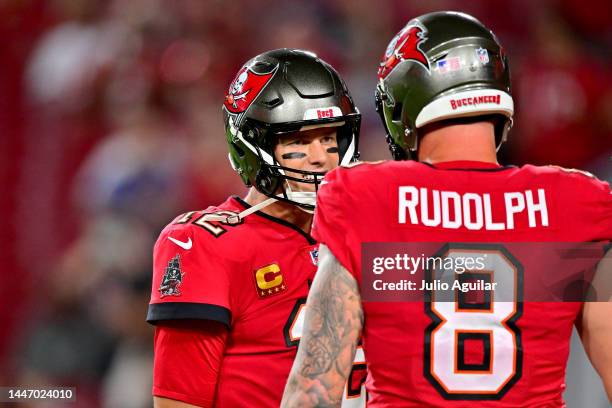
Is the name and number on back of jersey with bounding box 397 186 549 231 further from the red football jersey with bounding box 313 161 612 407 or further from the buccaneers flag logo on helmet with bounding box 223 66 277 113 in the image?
the buccaneers flag logo on helmet with bounding box 223 66 277 113

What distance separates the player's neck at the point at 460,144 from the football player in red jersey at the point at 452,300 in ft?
0.13

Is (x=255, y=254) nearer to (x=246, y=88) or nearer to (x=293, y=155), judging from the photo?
(x=293, y=155)

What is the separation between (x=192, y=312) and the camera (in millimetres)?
2689

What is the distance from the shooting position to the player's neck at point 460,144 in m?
2.24

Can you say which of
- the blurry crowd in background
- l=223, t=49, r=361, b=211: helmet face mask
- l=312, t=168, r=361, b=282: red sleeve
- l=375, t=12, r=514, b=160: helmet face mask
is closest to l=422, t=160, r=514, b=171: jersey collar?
l=375, t=12, r=514, b=160: helmet face mask

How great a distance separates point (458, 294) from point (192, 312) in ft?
2.84

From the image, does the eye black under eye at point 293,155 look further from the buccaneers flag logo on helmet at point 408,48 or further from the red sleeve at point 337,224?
the red sleeve at point 337,224

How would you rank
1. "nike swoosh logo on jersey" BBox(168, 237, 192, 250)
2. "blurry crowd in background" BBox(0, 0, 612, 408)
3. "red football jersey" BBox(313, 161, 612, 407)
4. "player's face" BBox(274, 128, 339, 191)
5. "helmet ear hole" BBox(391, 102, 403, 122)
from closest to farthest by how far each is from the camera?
"red football jersey" BBox(313, 161, 612, 407) → "helmet ear hole" BBox(391, 102, 403, 122) → "nike swoosh logo on jersey" BBox(168, 237, 192, 250) → "player's face" BBox(274, 128, 339, 191) → "blurry crowd in background" BBox(0, 0, 612, 408)

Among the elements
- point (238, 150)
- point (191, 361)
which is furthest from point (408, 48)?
point (191, 361)

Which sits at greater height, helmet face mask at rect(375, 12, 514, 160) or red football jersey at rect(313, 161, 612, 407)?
helmet face mask at rect(375, 12, 514, 160)

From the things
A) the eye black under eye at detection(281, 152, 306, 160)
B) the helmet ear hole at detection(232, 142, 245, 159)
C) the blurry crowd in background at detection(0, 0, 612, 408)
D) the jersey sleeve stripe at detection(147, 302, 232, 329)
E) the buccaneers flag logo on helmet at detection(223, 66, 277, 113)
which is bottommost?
the jersey sleeve stripe at detection(147, 302, 232, 329)

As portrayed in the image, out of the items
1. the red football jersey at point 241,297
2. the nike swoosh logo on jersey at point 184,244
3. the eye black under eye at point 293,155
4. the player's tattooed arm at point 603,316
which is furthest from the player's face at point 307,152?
the player's tattooed arm at point 603,316

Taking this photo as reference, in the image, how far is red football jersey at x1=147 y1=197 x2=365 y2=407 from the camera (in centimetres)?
273

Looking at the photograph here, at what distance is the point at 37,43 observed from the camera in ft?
22.8
